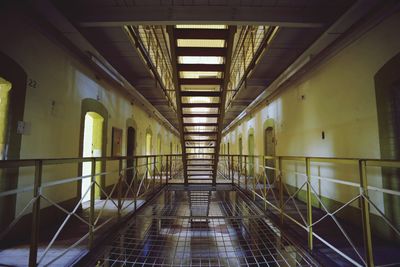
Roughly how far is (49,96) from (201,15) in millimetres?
2363

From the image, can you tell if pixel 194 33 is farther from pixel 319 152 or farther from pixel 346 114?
pixel 319 152

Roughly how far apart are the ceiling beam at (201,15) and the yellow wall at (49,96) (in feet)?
2.13

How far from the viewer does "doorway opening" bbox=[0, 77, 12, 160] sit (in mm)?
2297

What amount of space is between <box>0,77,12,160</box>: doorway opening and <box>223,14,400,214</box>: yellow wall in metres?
4.38

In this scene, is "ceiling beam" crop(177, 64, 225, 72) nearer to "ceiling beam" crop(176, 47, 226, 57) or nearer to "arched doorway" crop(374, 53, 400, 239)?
"ceiling beam" crop(176, 47, 226, 57)

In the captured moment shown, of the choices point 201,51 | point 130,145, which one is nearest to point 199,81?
point 201,51

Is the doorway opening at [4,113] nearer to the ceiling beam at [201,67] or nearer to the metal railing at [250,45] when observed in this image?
the ceiling beam at [201,67]

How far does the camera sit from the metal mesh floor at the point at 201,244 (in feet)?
6.88

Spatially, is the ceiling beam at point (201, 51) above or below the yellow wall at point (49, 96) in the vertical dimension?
above

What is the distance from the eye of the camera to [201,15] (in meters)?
2.65

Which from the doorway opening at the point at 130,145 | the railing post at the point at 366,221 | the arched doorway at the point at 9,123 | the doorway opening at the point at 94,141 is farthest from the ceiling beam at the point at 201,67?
the doorway opening at the point at 130,145

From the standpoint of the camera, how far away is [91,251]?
2096 mm

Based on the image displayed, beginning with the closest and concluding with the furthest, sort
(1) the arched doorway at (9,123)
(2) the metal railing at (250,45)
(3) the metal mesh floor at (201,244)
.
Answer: (3) the metal mesh floor at (201,244)
(1) the arched doorway at (9,123)
(2) the metal railing at (250,45)

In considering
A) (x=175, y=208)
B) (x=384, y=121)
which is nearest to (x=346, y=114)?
(x=384, y=121)
